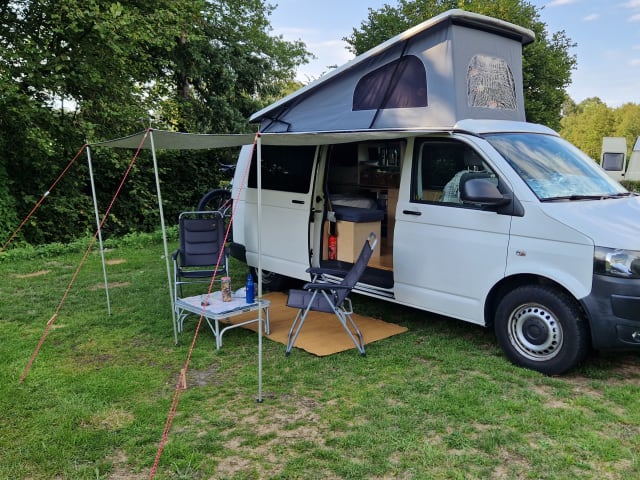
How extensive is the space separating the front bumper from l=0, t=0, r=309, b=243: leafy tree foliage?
8.31 m

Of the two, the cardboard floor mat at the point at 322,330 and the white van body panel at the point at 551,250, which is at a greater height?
the white van body panel at the point at 551,250

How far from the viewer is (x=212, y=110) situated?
1491 cm

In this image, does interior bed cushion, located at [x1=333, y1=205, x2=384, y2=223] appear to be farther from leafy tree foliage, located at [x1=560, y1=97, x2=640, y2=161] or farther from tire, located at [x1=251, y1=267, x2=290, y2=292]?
leafy tree foliage, located at [x1=560, y1=97, x2=640, y2=161]

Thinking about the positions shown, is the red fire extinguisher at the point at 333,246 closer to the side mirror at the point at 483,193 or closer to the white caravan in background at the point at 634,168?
the side mirror at the point at 483,193

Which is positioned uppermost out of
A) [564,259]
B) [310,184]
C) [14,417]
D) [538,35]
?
[538,35]

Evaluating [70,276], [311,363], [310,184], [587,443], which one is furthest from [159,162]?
[587,443]

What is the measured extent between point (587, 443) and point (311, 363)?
80.5 inches

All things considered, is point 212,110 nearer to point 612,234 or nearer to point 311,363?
point 311,363

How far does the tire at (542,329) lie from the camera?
3691 mm

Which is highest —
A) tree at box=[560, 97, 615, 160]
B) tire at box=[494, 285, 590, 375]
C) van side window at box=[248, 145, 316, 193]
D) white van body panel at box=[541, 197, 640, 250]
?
tree at box=[560, 97, 615, 160]

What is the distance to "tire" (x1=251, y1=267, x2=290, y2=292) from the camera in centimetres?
644

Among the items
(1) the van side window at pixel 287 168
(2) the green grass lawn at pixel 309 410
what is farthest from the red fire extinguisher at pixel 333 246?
(2) the green grass lawn at pixel 309 410

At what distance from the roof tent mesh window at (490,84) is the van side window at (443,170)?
25.1 inches

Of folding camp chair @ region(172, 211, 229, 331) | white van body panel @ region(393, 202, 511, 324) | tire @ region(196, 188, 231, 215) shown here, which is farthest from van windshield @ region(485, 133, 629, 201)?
tire @ region(196, 188, 231, 215)
